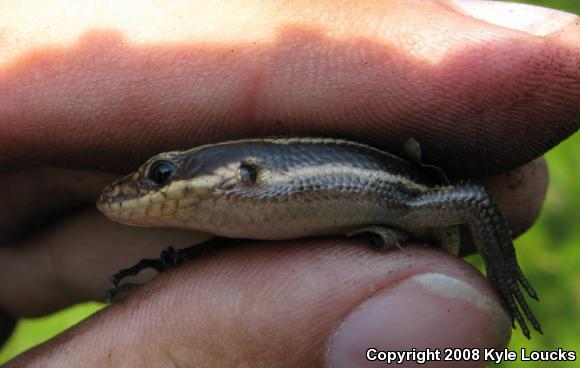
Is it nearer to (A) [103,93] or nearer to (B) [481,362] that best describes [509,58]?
(B) [481,362]

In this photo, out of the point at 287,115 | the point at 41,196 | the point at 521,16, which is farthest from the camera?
the point at 41,196

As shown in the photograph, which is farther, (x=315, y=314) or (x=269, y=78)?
(x=269, y=78)

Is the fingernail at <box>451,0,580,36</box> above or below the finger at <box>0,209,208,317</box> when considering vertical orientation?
above

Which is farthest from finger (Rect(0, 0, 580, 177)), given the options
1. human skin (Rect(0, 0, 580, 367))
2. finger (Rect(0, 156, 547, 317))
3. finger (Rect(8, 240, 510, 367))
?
finger (Rect(0, 156, 547, 317))

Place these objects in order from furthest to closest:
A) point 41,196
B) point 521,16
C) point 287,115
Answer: point 41,196 → point 287,115 → point 521,16
